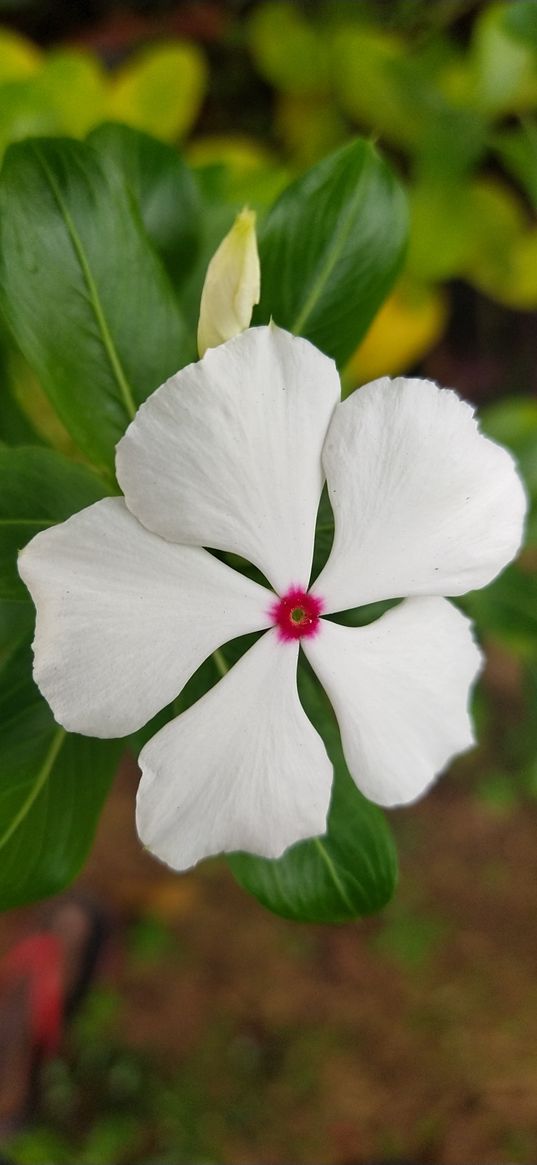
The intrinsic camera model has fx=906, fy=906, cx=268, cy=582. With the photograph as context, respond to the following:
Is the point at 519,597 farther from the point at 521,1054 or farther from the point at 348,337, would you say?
the point at 521,1054

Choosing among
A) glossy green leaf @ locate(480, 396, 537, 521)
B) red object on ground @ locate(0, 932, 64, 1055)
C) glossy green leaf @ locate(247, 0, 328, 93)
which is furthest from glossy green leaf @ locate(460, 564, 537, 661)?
red object on ground @ locate(0, 932, 64, 1055)

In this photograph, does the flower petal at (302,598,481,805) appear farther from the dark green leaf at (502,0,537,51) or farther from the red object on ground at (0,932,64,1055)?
the red object on ground at (0,932,64,1055)

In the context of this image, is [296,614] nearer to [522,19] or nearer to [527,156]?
[522,19]

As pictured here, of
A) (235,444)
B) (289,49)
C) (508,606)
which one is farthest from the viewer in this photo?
(289,49)

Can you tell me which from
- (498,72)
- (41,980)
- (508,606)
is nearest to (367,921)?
(41,980)

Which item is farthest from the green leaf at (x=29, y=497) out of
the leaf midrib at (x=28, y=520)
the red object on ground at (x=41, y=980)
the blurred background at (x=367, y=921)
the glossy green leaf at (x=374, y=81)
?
the red object on ground at (x=41, y=980)

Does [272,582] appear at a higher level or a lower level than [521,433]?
higher

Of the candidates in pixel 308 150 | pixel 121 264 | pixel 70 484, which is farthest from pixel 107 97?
pixel 70 484
